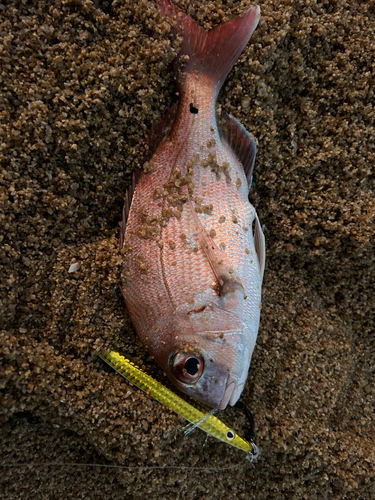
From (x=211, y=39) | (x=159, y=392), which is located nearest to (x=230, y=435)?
(x=159, y=392)

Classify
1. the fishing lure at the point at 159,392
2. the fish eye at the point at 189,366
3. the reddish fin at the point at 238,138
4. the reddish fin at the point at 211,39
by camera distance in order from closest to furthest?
the fish eye at the point at 189,366 → the fishing lure at the point at 159,392 → the reddish fin at the point at 211,39 → the reddish fin at the point at 238,138

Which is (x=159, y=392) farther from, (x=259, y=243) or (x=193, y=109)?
(x=193, y=109)

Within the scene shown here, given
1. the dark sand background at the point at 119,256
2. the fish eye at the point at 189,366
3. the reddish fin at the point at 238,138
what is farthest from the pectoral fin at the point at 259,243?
the fish eye at the point at 189,366

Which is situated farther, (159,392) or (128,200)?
(128,200)

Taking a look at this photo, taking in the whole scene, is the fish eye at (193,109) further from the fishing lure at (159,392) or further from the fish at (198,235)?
the fishing lure at (159,392)

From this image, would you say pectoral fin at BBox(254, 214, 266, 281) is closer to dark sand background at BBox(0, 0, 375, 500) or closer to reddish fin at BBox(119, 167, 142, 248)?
dark sand background at BBox(0, 0, 375, 500)

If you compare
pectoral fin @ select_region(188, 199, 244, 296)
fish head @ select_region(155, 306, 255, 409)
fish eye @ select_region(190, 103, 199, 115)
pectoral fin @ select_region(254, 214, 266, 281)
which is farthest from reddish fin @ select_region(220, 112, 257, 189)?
fish head @ select_region(155, 306, 255, 409)
